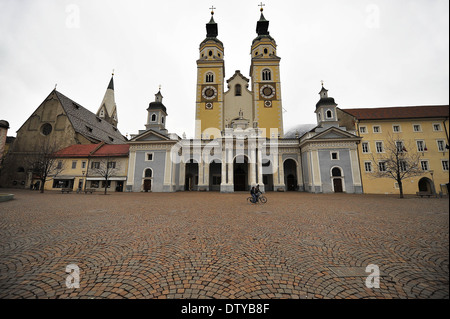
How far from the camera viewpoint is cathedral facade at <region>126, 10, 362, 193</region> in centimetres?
2616

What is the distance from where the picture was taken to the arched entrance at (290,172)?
3147 cm

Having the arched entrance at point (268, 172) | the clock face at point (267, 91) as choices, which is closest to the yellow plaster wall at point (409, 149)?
the arched entrance at point (268, 172)

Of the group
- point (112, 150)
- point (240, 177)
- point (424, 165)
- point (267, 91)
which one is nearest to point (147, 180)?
point (112, 150)

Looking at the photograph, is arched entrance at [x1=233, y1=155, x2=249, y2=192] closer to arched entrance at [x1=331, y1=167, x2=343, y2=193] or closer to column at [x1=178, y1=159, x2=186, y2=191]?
column at [x1=178, y1=159, x2=186, y2=191]

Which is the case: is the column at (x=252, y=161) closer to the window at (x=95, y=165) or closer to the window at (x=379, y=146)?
the window at (x=379, y=146)

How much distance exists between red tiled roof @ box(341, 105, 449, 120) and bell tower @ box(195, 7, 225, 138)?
74.9 feet

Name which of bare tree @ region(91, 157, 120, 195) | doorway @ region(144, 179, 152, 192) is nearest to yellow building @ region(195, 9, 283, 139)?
doorway @ region(144, 179, 152, 192)

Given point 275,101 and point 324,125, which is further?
point 275,101

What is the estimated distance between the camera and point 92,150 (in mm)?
31172

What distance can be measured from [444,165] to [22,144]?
69.8 meters

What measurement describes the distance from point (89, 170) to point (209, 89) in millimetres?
25264

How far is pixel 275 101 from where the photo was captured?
3522cm
